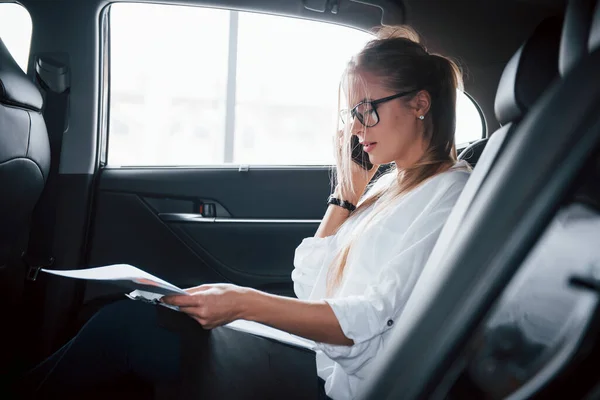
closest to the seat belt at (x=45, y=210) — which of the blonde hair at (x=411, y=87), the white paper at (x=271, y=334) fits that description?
the white paper at (x=271, y=334)

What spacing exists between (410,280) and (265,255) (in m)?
1.05

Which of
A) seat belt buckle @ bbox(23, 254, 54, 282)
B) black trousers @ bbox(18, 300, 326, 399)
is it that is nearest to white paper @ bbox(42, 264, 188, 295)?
black trousers @ bbox(18, 300, 326, 399)

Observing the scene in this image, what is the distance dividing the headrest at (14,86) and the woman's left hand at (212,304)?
32.7 inches

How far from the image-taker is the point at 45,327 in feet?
5.83

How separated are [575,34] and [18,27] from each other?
1.69 meters

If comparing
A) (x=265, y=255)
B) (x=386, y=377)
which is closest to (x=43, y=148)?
(x=265, y=255)

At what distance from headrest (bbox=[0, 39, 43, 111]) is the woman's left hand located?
2.72 ft

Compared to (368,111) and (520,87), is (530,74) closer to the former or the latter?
(520,87)

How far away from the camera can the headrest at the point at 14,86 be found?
138 cm

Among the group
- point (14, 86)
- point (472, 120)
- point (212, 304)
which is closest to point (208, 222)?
point (14, 86)

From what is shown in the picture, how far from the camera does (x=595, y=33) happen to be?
0.56m

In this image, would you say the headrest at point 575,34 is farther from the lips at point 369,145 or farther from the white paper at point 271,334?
the white paper at point 271,334

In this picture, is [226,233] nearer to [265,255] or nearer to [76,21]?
[265,255]

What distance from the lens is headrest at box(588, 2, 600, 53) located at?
56cm
